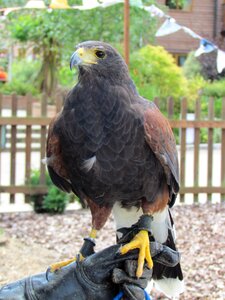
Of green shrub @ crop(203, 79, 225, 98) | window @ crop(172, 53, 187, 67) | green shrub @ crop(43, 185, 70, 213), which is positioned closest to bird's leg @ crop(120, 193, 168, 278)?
green shrub @ crop(43, 185, 70, 213)

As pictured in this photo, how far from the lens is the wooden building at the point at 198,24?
21281 millimetres

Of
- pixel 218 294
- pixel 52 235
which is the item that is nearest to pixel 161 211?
pixel 218 294

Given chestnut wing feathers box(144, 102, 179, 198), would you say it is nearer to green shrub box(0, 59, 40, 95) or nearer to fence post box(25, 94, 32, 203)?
fence post box(25, 94, 32, 203)

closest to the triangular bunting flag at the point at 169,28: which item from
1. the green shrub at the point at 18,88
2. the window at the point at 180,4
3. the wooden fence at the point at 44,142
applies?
the wooden fence at the point at 44,142

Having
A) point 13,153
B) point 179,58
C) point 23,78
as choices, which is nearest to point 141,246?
point 13,153

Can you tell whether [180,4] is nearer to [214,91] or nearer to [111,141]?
[214,91]

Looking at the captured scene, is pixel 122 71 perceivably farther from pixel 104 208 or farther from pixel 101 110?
pixel 104 208

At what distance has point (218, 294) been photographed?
4.07m

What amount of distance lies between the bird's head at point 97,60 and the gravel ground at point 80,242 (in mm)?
2354

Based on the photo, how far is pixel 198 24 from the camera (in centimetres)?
2202

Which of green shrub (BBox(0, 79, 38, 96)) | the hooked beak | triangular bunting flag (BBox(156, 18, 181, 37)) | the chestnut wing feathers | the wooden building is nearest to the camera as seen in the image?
the hooked beak

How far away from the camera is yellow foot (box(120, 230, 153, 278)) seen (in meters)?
1.99

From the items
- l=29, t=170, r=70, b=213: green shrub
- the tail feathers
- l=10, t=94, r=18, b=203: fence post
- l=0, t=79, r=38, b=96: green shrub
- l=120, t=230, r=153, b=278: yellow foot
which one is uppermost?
l=120, t=230, r=153, b=278: yellow foot

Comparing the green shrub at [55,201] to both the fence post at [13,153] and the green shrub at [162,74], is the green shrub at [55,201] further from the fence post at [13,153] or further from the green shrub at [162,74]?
the green shrub at [162,74]
